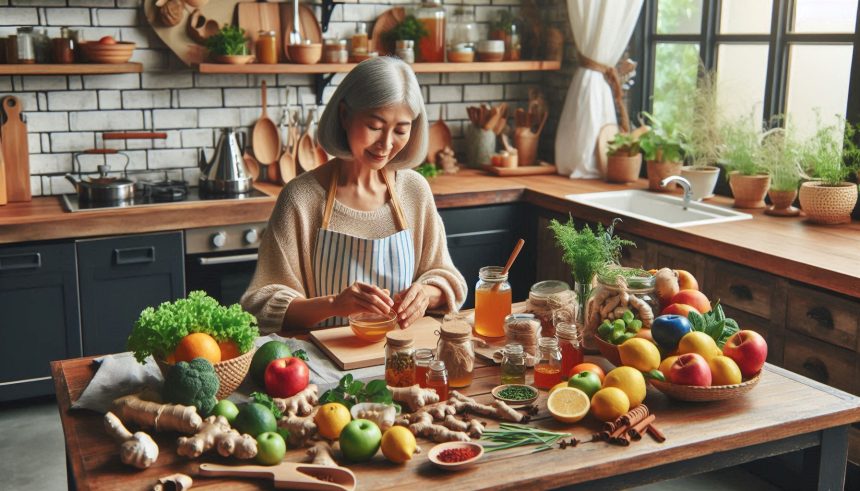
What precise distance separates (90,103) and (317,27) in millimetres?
1250

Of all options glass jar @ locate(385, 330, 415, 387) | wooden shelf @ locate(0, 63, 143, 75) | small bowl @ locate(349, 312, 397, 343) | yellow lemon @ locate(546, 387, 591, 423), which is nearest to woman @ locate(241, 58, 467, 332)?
small bowl @ locate(349, 312, 397, 343)

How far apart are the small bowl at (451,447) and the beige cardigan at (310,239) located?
1.00m

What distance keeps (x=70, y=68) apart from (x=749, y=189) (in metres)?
3.20

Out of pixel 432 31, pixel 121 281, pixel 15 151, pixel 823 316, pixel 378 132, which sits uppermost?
pixel 432 31

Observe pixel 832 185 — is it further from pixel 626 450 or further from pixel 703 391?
pixel 626 450

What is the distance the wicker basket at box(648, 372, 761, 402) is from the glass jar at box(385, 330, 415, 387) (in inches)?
21.0

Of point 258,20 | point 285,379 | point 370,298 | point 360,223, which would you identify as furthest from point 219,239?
point 285,379

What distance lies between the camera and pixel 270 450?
1669mm

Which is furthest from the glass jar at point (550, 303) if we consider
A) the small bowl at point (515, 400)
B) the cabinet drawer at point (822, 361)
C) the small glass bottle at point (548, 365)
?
the cabinet drawer at point (822, 361)

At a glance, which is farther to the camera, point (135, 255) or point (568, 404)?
point (135, 255)

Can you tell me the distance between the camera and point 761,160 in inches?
163

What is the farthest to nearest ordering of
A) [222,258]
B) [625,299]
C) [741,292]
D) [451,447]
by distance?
1. [222,258]
2. [741,292]
3. [625,299]
4. [451,447]

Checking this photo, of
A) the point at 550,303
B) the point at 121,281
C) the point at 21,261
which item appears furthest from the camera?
the point at 121,281

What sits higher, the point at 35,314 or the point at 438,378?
the point at 438,378
